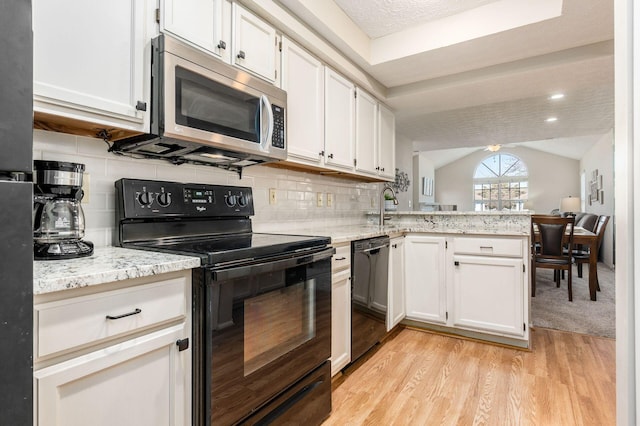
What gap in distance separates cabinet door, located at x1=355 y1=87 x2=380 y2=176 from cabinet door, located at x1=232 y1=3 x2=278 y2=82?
1.09m

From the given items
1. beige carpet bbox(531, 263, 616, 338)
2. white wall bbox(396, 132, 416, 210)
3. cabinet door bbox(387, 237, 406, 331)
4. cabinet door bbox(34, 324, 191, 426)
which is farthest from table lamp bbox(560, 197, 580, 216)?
cabinet door bbox(34, 324, 191, 426)

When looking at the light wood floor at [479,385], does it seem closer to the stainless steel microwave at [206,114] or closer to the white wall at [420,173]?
the stainless steel microwave at [206,114]

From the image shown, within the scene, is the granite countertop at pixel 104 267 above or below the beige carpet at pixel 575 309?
above

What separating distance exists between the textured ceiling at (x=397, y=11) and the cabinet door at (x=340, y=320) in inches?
69.4

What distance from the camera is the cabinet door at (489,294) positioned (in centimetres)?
264

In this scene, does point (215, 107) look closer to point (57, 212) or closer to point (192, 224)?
point (192, 224)

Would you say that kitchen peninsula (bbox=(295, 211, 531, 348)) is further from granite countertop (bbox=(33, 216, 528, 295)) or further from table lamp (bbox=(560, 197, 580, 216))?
table lamp (bbox=(560, 197, 580, 216))

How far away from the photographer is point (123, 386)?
0.97 metres

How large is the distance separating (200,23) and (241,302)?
1227mm

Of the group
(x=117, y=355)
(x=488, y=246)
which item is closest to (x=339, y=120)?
(x=488, y=246)

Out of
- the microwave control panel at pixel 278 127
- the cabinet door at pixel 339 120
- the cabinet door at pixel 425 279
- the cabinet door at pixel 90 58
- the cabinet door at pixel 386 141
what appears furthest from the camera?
the cabinet door at pixel 386 141

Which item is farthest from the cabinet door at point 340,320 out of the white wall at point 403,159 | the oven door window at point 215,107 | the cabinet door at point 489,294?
the white wall at point 403,159

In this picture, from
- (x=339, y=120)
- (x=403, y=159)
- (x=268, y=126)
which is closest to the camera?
(x=268, y=126)

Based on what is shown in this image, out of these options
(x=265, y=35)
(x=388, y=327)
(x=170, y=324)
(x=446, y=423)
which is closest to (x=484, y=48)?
(x=265, y=35)
